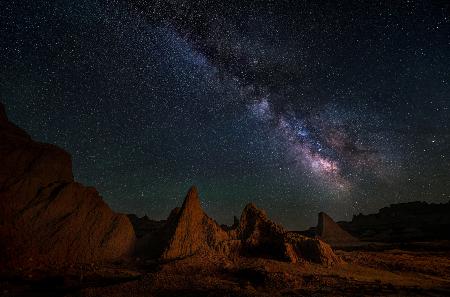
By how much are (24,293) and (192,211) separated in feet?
20.5

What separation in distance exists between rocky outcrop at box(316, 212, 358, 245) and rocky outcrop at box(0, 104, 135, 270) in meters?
28.8

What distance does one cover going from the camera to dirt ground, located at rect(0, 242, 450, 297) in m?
7.31

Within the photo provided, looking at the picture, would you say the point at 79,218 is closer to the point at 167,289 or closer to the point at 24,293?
the point at 24,293

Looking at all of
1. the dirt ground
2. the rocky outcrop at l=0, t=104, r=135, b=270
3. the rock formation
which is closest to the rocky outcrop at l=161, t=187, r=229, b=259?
the dirt ground

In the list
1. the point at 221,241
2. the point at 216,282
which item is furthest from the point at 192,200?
the point at 216,282

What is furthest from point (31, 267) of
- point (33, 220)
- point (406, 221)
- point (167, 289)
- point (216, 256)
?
point (406, 221)

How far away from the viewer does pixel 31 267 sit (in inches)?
367

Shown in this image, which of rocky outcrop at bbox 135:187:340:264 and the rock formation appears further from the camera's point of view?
the rock formation

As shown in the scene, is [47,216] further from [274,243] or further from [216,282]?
[274,243]

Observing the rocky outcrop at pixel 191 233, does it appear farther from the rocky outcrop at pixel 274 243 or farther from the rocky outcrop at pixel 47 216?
the rocky outcrop at pixel 47 216

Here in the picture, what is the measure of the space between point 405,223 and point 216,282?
53.6m

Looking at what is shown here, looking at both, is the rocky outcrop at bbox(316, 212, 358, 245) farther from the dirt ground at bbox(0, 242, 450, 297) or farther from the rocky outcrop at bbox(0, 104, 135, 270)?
the rocky outcrop at bbox(0, 104, 135, 270)

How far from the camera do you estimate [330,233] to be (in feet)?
117

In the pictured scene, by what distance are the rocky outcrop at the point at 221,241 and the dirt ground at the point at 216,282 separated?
901mm
